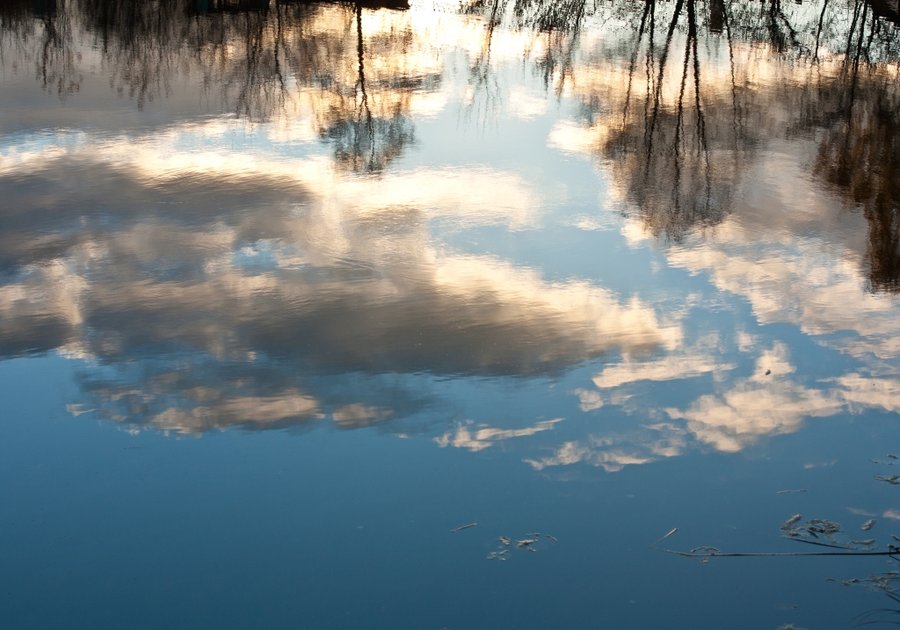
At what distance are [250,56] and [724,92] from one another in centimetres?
552

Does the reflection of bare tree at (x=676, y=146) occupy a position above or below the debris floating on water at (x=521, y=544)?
above

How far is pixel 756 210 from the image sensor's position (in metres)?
8.55

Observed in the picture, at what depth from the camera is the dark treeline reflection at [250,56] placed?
419 inches

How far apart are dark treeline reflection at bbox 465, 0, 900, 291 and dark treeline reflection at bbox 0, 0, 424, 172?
2.06 meters

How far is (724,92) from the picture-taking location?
39.9 feet

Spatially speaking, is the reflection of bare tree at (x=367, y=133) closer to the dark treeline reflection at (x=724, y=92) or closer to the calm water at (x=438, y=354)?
the calm water at (x=438, y=354)

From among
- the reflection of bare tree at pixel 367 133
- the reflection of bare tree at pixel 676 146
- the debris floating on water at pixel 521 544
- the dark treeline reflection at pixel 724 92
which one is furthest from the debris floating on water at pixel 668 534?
the reflection of bare tree at pixel 367 133

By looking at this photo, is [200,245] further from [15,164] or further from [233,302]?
[15,164]

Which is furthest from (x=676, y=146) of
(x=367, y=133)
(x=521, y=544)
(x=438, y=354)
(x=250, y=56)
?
(x=521, y=544)

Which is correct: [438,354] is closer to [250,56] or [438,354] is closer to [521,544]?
[521,544]

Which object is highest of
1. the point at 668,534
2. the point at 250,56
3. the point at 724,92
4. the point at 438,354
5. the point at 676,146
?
the point at 250,56

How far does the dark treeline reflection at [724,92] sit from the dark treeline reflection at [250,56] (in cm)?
206

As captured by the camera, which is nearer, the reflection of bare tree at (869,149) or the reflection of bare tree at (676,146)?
the reflection of bare tree at (869,149)

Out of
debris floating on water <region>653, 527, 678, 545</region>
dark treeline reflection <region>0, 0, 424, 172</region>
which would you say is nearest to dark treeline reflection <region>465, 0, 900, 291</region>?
dark treeline reflection <region>0, 0, 424, 172</region>
